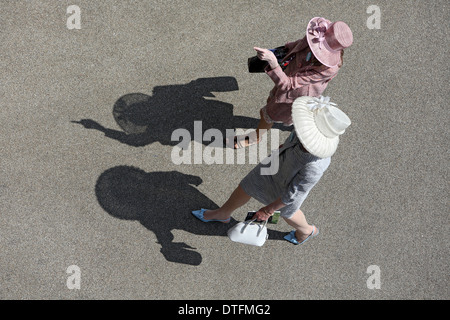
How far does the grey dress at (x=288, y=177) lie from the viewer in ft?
8.36

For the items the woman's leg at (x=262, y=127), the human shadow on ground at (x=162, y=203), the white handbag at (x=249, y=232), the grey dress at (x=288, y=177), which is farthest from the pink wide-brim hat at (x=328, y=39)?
the human shadow on ground at (x=162, y=203)

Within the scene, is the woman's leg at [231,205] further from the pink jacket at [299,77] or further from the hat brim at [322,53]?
the hat brim at [322,53]

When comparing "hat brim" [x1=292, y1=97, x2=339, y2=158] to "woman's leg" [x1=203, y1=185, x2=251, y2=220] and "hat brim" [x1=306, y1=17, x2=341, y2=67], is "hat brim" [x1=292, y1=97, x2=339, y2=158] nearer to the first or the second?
"hat brim" [x1=306, y1=17, x2=341, y2=67]

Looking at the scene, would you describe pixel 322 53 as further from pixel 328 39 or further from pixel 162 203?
pixel 162 203

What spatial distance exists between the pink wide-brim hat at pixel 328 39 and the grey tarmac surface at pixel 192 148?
1410mm

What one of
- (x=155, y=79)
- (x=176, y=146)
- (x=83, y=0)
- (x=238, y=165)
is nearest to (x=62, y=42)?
(x=83, y=0)

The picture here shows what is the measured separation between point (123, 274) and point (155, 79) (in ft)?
6.82

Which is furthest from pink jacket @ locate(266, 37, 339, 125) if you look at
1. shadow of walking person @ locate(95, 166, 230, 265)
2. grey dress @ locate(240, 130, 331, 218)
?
shadow of walking person @ locate(95, 166, 230, 265)

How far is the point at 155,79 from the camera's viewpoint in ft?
13.7

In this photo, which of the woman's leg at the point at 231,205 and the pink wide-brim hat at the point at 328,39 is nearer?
the pink wide-brim hat at the point at 328,39

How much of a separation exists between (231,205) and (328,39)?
165cm

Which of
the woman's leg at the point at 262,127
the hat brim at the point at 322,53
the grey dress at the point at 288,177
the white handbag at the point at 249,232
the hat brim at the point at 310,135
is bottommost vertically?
the white handbag at the point at 249,232

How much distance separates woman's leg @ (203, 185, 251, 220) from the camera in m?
3.30
